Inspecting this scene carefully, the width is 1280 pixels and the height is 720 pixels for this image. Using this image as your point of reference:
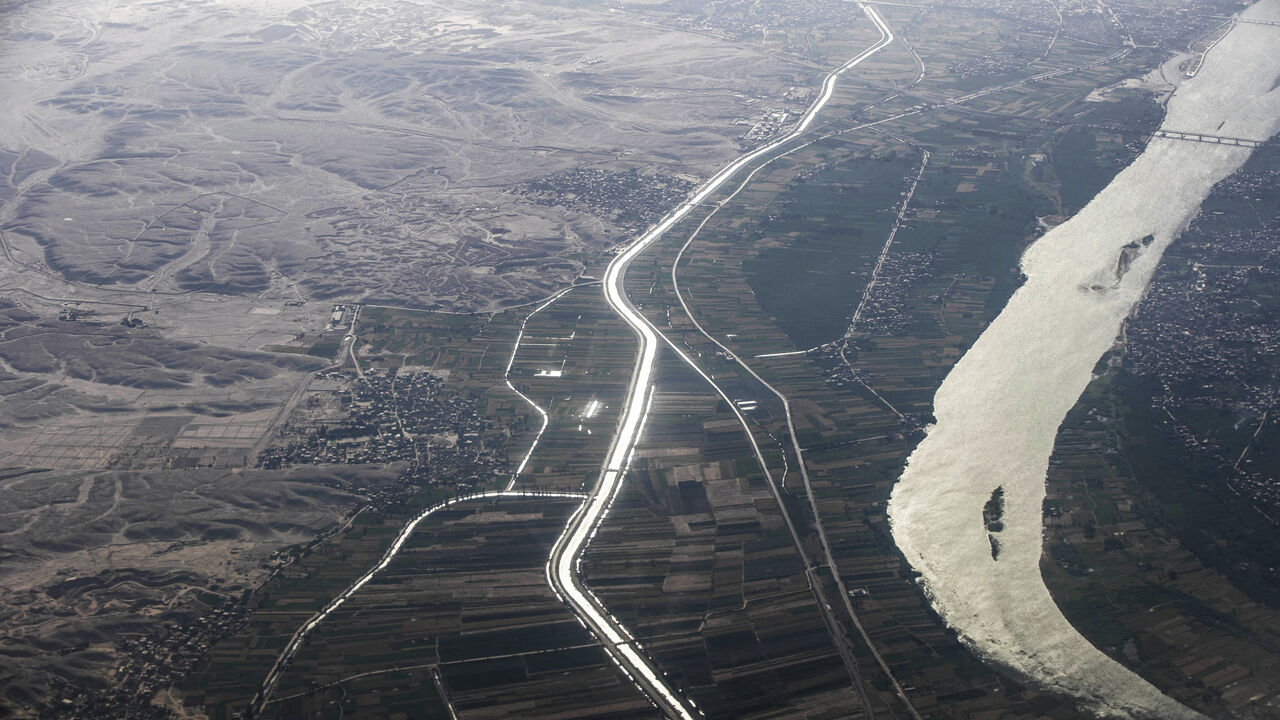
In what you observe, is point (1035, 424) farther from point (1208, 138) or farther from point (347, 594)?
point (1208, 138)

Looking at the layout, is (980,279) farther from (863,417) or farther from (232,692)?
(232,692)

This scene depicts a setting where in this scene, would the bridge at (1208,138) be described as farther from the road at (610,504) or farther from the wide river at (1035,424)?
the road at (610,504)

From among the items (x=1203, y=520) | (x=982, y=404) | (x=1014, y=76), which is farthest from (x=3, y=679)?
(x=1014, y=76)

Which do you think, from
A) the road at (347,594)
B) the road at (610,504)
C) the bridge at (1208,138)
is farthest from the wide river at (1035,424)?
the road at (347,594)

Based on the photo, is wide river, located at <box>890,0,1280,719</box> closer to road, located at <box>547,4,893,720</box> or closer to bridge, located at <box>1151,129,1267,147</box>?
bridge, located at <box>1151,129,1267,147</box>

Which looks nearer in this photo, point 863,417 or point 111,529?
point 111,529

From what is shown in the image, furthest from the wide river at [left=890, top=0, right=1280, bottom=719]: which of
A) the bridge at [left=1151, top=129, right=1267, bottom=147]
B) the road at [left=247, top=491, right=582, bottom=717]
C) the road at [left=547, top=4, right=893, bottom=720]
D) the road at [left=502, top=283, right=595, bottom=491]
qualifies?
the road at [left=502, top=283, right=595, bottom=491]
